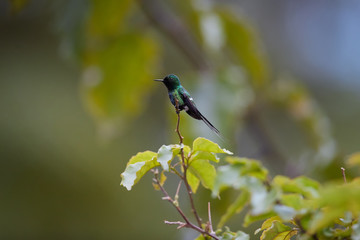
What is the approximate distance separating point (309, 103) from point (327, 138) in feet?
0.47

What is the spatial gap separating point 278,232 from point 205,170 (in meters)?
0.11

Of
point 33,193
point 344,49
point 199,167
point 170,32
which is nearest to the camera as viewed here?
point 199,167

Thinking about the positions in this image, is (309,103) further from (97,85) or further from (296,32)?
(296,32)

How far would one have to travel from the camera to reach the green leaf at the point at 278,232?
48cm

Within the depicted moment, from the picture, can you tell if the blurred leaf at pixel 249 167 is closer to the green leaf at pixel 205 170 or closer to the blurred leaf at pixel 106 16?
the green leaf at pixel 205 170

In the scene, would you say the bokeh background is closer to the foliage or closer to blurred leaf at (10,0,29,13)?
blurred leaf at (10,0,29,13)

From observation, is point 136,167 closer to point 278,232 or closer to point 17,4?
point 278,232

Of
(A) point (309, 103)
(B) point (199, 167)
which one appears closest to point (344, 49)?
(A) point (309, 103)

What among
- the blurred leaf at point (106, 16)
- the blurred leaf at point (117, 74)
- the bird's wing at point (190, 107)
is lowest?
the bird's wing at point (190, 107)

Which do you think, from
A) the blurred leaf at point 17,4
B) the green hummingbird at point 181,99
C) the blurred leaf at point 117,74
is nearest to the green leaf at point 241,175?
the green hummingbird at point 181,99

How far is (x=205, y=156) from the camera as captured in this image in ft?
1.59

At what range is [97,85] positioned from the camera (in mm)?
1359

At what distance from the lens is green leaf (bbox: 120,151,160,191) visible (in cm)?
48

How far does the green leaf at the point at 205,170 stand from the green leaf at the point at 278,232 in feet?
0.26
